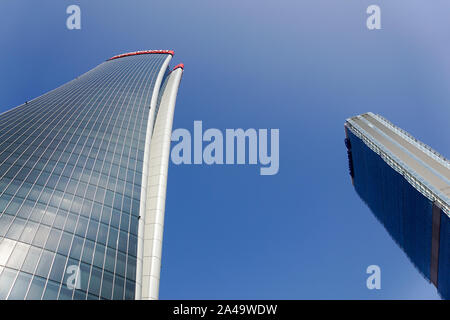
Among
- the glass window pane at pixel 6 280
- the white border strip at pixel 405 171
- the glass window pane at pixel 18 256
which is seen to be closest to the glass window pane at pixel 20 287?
the glass window pane at pixel 6 280

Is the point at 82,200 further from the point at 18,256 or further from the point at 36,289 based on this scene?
the point at 36,289

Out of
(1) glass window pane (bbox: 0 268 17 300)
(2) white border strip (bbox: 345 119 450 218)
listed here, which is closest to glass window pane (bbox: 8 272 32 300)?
(1) glass window pane (bbox: 0 268 17 300)

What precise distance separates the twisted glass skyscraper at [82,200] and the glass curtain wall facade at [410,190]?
6222 centimetres

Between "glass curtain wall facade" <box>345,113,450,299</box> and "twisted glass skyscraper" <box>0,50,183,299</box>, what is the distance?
6222 cm

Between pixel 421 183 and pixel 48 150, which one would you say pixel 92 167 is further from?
pixel 421 183

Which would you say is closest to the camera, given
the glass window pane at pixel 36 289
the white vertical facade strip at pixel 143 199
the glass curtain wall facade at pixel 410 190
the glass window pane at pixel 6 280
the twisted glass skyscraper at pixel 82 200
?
the glass window pane at pixel 6 280

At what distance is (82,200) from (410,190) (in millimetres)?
82100

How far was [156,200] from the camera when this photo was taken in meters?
44.1

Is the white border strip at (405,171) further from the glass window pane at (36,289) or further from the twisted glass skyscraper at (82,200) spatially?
the glass window pane at (36,289)

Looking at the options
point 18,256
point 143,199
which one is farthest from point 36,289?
point 143,199

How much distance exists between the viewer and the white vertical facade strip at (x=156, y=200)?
33938 millimetres

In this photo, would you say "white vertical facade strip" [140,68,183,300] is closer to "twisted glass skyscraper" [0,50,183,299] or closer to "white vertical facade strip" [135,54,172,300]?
"twisted glass skyscraper" [0,50,183,299]
